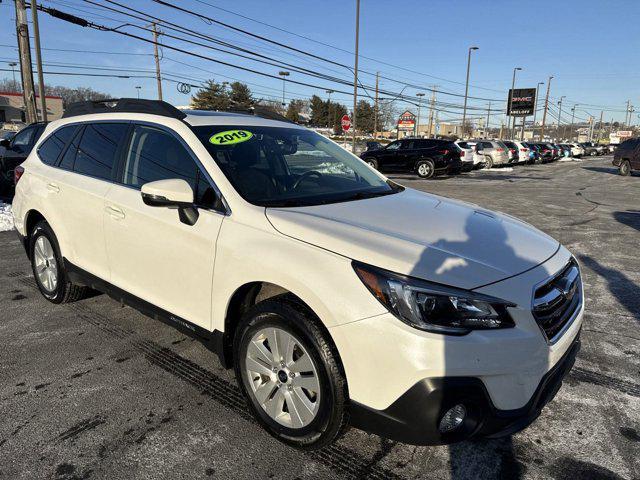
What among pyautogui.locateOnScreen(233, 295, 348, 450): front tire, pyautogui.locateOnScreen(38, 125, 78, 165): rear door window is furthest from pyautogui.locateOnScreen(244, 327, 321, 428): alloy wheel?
pyautogui.locateOnScreen(38, 125, 78, 165): rear door window

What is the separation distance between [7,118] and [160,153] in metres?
99.2

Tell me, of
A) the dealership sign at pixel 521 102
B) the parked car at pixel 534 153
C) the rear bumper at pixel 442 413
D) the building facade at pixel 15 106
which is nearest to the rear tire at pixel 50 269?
the rear bumper at pixel 442 413

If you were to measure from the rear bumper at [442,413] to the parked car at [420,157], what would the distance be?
18.7 meters

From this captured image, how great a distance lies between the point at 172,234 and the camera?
9.54 feet

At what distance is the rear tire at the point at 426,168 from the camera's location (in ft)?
66.1

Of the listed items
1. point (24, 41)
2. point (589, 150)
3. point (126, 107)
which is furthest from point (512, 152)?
point (589, 150)

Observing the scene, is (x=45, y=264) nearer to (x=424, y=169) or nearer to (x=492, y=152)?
(x=424, y=169)

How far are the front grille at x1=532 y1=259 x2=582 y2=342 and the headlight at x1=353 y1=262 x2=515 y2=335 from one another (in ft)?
0.76

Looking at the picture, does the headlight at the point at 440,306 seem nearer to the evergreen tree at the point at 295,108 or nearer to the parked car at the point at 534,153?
the parked car at the point at 534,153

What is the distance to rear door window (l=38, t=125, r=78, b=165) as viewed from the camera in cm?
421

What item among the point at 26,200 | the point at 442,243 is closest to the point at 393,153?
the point at 26,200

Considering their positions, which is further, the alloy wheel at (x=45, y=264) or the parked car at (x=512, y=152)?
the parked car at (x=512, y=152)

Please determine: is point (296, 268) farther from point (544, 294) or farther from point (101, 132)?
point (101, 132)

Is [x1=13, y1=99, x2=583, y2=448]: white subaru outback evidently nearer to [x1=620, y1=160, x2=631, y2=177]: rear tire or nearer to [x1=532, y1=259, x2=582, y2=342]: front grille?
[x1=532, y1=259, x2=582, y2=342]: front grille
